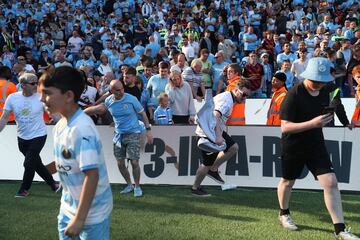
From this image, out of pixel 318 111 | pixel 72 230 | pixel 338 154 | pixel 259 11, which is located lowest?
pixel 338 154

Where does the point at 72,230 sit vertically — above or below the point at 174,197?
above

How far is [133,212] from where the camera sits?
7105 millimetres

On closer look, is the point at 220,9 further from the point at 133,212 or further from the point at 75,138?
the point at 75,138

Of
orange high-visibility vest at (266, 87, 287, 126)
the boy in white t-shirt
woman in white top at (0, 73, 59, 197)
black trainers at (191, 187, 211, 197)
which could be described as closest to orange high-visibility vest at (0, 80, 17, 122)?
woman in white top at (0, 73, 59, 197)

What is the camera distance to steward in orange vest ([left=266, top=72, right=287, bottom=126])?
8.50m

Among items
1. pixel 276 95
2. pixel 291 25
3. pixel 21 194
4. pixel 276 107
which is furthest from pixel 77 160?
pixel 291 25

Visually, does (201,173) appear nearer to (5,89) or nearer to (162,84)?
(162,84)

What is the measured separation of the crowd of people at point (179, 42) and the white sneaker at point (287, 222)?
307 centimetres

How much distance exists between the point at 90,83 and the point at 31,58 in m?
6.84

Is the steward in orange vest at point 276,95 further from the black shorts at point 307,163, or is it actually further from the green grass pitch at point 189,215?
the black shorts at point 307,163

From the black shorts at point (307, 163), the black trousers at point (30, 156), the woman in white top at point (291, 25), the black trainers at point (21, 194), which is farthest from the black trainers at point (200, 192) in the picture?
the woman in white top at point (291, 25)

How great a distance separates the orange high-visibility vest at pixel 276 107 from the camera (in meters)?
8.58

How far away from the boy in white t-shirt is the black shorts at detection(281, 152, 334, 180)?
2882 mm

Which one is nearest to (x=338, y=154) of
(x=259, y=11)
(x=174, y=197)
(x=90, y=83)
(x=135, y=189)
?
(x=174, y=197)
